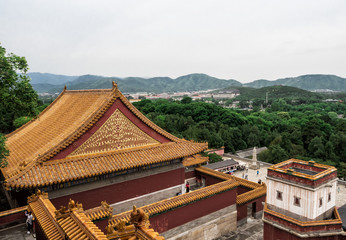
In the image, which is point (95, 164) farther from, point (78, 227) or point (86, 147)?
point (78, 227)

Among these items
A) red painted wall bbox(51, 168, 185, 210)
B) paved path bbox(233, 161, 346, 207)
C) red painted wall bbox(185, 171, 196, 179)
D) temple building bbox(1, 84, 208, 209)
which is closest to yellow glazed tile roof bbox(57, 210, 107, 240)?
temple building bbox(1, 84, 208, 209)

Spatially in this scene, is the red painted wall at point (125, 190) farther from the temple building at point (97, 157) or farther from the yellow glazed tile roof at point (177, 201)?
the yellow glazed tile roof at point (177, 201)

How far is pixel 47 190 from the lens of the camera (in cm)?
1066

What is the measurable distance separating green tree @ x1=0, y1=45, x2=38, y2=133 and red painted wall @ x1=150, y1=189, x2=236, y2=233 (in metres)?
7.92

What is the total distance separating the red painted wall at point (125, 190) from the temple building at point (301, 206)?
252 inches

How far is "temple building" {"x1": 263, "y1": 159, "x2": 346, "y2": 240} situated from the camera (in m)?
14.1

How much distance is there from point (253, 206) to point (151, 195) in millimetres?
9542

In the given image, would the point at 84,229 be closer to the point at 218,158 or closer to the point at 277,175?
the point at 277,175

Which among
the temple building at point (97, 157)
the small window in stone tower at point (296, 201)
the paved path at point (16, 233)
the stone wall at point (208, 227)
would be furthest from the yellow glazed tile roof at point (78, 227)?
the small window in stone tower at point (296, 201)

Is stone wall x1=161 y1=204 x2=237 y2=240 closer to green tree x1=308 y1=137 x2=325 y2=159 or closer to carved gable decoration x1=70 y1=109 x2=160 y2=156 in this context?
carved gable decoration x1=70 y1=109 x2=160 y2=156

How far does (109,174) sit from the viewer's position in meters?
12.2

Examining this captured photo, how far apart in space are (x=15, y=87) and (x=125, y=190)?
23.3 ft

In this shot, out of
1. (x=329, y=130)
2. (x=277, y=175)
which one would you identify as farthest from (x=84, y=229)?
(x=329, y=130)

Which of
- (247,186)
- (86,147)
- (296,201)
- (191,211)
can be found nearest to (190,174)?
(247,186)
